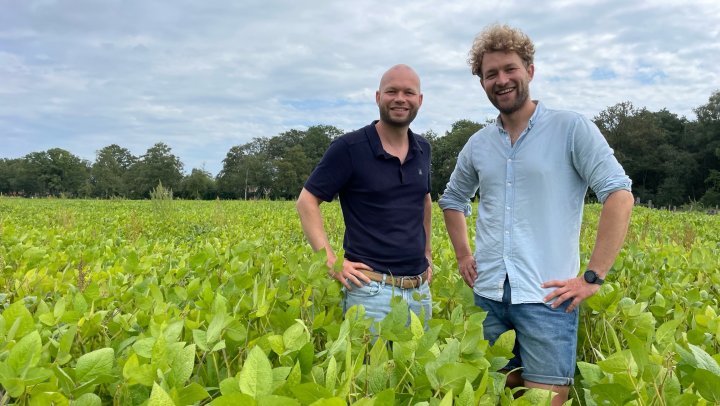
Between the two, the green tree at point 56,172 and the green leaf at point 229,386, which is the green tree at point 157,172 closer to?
the green tree at point 56,172

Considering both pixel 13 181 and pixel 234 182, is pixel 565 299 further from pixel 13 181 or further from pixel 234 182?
pixel 13 181

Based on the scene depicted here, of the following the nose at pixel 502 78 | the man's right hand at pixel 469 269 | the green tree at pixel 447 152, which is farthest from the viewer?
the green tree at pixel 447 152

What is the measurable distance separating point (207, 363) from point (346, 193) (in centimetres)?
152

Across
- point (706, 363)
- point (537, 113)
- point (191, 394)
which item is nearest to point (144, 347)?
point (191, 394)

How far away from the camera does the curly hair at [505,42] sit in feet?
8.57

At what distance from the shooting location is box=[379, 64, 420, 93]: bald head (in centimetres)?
290

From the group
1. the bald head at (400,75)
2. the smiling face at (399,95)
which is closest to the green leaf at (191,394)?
the smiling face at (399,95)

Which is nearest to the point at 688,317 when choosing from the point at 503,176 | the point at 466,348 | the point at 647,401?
the point at 503,176

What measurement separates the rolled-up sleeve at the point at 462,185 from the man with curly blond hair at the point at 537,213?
0.89 ft

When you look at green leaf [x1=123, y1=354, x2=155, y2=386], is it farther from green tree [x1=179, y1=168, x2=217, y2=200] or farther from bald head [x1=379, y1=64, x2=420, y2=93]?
green tree [x1=179, y1=168, x2=217, y2=200]

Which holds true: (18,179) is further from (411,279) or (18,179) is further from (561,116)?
(561,116)

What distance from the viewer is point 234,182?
285 feet

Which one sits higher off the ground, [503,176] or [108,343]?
[503,176]

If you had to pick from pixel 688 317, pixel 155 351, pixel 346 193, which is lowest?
pixel 688 317
